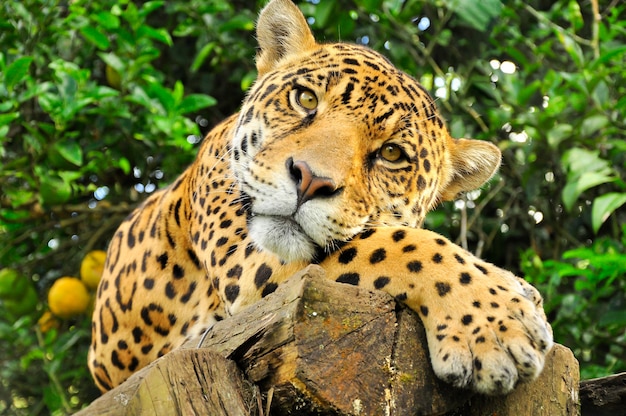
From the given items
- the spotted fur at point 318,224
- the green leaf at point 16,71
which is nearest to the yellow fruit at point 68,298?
the spotted fur at point 318,224

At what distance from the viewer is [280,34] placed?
199 inches

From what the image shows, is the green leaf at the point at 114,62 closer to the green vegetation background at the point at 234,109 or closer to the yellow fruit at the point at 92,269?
the green vegetation background at the point at 234,109

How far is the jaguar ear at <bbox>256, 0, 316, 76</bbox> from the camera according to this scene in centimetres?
495

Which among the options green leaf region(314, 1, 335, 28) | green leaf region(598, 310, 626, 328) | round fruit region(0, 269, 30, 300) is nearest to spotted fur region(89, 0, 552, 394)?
round fruit region(0, 269, 30, 300)

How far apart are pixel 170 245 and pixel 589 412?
2.70 metres

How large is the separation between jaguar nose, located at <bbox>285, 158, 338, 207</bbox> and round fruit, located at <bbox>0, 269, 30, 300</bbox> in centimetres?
439

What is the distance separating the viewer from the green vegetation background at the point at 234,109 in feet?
21.2

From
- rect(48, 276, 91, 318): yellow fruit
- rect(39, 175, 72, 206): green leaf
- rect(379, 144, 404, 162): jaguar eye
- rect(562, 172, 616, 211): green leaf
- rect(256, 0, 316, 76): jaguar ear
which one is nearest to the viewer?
rect(379, 144, 404, 162): jaguar eye

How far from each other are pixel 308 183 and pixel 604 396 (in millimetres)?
1583

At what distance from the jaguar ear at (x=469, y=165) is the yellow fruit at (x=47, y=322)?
4609 millimetres

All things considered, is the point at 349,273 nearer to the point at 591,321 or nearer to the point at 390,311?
the point at 390,311

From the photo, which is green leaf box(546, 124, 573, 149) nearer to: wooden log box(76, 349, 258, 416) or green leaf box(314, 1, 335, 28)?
green leaf box(314, 1, 335, 28)

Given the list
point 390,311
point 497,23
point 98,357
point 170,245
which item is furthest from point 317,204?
point 497,23

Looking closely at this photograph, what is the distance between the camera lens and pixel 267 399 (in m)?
2.77
